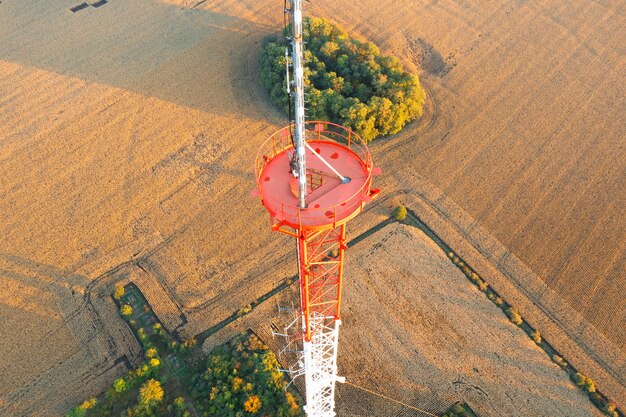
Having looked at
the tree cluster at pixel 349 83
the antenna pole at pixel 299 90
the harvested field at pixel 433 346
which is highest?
the antenna pole at pixel 299 90

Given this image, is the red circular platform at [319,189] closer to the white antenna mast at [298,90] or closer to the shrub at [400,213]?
the white antenna mast at [298,90]

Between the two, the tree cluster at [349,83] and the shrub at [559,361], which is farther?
the tree cluster at [349,83]

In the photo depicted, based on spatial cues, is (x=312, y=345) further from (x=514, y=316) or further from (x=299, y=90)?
(x=514, y=316)

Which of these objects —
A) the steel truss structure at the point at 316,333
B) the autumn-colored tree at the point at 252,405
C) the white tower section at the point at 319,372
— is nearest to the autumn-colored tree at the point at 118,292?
the steel truss structure at the point at 316,333

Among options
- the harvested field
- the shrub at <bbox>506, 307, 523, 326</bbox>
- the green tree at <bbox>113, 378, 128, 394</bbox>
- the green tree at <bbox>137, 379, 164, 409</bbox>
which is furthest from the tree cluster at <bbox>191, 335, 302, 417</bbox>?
the shrub at <bbox>506, 307, 523, 326</bbox>

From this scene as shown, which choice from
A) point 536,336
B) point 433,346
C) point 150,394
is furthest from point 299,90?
point 536,336

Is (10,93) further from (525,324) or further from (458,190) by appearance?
(525,324)
